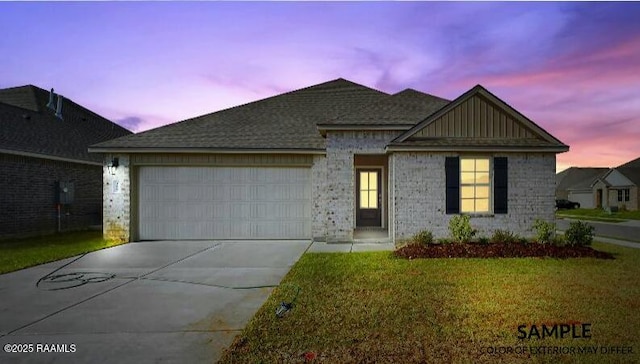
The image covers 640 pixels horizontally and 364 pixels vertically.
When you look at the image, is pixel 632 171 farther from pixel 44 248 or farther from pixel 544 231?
pixel 44 248

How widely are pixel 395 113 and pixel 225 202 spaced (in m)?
6.98

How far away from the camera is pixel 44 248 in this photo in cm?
1158

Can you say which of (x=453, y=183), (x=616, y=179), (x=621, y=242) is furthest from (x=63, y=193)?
(x=616, y=179)

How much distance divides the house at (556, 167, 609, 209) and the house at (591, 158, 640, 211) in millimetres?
2013

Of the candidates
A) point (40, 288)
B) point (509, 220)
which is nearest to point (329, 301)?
point (40, 288)

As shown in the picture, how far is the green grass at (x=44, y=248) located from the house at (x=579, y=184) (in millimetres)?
52561

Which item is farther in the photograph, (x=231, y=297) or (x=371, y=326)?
(x=231, y=297)

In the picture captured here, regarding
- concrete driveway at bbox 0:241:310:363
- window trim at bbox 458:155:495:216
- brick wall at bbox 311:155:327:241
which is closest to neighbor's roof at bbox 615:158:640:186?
window trim at bbox 458:155:495:216

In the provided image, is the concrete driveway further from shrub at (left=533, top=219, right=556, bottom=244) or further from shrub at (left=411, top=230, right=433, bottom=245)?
shrub at (left=533, top=219, right=556, bottom=244)

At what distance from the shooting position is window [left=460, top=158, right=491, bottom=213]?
456 inches

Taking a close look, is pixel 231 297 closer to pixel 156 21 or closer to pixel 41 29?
pixel 156 21

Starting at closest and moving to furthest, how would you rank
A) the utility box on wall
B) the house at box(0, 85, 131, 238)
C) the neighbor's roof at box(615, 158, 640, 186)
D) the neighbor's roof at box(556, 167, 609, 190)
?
the house at box(0, 85, 131, 238) < the utility box on wall < the neighbor's roof at box(615, 158, 640, 186) < the neighbor's roof at box(556, 167, 609, 190)

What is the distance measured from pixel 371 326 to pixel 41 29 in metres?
14.7

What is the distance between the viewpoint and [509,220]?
11.4m
